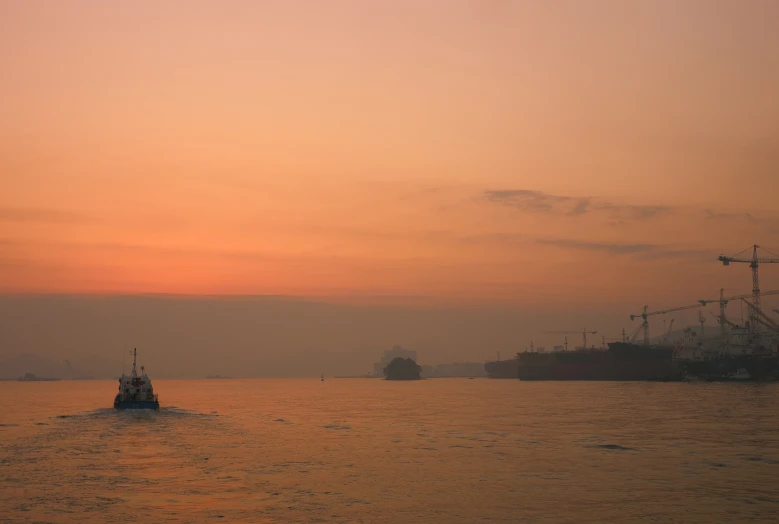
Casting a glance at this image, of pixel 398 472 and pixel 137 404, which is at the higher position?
pixel 398 472

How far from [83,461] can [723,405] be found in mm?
102152

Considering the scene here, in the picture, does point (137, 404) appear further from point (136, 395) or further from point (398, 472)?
point (398, 472)

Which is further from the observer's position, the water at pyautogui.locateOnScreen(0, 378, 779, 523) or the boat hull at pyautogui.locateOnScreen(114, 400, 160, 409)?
the boat hull at pyautogui.locateOnScreen(114, 400, 160, 409)

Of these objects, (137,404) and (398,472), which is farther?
(137,404)

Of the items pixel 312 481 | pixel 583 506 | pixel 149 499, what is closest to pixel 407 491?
pixel 312 481

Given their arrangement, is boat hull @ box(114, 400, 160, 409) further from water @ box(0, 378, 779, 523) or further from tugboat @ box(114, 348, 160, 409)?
water @ box(0, 378, 779, 523)

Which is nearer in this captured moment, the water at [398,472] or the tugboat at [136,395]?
the water at [398,472]

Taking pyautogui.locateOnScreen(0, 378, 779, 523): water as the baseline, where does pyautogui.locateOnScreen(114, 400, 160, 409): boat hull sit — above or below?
below

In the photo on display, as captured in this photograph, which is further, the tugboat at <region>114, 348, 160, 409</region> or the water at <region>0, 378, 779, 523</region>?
the tugboat at <region>114, 348, 160, 409</region>

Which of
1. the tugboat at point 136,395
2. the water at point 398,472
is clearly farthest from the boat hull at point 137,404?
the water at point 398,472

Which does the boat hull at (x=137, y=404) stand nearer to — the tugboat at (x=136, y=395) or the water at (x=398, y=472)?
the tugboat at (x=136, y=395)

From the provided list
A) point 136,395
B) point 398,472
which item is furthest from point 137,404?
point 398,472

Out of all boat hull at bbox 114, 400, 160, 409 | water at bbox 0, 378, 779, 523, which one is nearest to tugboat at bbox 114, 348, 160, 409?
boat hull at bbox 114, 400, 160, 409

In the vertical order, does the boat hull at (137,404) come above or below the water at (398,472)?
below
